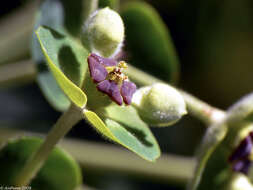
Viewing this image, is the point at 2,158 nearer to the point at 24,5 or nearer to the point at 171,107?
the point at 171,107

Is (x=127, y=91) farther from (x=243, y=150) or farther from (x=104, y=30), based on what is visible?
(x=243, y=150)

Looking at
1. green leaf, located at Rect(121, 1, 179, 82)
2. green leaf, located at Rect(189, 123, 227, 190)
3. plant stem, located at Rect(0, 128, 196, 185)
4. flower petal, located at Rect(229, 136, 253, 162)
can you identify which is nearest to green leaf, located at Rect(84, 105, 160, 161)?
green leaf, located at Rect(189, 123, 227, 190)

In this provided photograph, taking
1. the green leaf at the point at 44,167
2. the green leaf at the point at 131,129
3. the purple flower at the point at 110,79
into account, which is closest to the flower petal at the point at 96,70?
the purple flower at the point at 110,79

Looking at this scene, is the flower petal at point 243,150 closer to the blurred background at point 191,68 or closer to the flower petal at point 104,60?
the flower petal at point 104,60

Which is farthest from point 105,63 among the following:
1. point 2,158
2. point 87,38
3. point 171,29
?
point 171,29

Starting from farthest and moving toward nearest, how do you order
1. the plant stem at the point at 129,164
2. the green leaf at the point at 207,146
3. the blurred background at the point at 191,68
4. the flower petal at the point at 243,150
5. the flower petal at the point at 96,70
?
the blurred background at the point at 191,68
the plant stem at the point at 129,164
the flower petal at the point at 243,150
the green leaf at the point at 207,146
the flower petal at the point at 96,70
